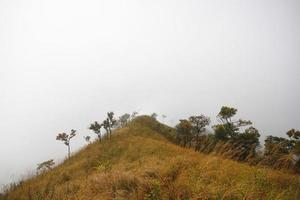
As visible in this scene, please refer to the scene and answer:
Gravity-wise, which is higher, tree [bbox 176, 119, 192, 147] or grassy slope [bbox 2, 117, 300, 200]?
tree [bbox 176, 119, 192, 147]

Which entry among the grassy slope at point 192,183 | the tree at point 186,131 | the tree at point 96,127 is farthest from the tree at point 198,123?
the grassy slope at point 192,183

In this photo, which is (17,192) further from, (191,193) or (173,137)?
(173,137)

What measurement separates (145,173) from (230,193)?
2348 millimetres

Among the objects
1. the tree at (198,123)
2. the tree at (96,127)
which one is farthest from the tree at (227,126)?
the tree at (96,127)

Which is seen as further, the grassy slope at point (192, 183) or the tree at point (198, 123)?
the tree at point (198, 123)

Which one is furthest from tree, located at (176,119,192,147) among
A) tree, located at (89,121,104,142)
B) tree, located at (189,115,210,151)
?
tree, located at (89,121,104,142)

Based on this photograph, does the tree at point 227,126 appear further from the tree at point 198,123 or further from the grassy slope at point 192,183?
the grassy slope at point 192,183

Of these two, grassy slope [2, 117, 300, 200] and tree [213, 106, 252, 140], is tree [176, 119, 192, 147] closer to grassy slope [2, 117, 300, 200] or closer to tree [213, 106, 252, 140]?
tree [213, 106, 252, 140]

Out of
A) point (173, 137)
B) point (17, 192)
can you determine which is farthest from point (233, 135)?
point (17, 192)

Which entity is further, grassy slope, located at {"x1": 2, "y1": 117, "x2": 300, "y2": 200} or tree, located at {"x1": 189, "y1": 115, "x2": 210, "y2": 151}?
tree, located at {"x1": 189, "y1": 115, "x2": 210, "y2": 151}

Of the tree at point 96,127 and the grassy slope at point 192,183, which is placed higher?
the tree at point 96,127

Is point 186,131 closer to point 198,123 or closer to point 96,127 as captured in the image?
point 198,123

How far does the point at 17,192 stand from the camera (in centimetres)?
945

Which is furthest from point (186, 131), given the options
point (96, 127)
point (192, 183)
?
point (192, 183)
